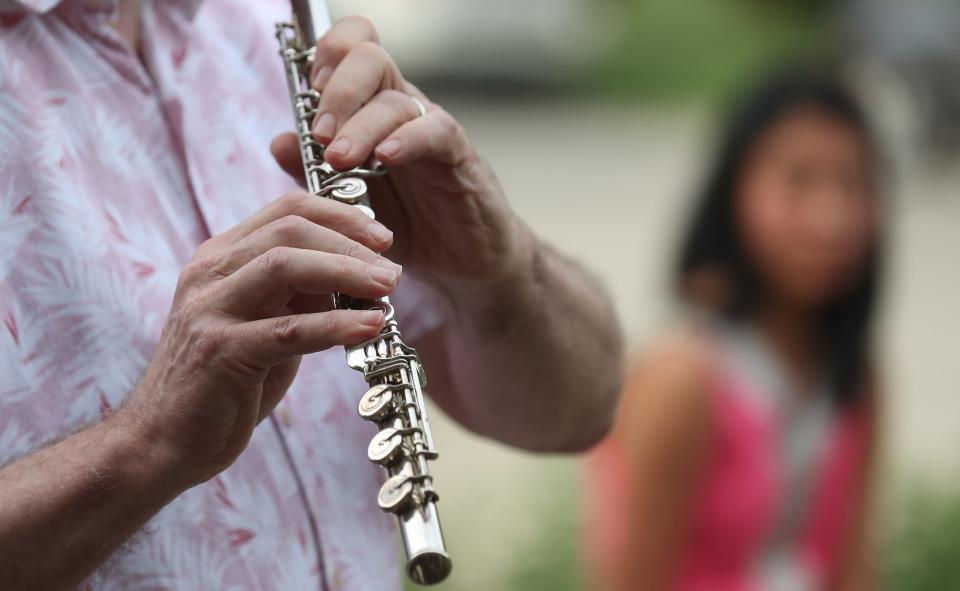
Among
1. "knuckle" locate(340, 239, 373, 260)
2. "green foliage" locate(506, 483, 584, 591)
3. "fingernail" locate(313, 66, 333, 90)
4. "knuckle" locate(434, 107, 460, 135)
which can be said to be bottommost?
"knuckle" locate(340, 239, 373, 260)

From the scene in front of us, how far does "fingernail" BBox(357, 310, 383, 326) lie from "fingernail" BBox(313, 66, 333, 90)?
383 mm

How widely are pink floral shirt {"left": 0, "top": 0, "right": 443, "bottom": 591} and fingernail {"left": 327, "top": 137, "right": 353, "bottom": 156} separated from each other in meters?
0.21

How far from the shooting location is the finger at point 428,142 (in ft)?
4.63

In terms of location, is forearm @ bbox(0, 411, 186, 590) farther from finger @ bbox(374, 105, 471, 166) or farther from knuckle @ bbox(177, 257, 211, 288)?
finger @ bbox(374, 105, 471, 166)

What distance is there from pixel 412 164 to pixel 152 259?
314mm

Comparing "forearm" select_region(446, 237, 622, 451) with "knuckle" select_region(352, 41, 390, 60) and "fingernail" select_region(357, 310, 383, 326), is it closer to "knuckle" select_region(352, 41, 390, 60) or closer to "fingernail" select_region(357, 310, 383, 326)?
"knuckle" select_region(352, 41, 390, 60)

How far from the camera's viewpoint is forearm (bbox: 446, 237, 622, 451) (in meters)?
1.71

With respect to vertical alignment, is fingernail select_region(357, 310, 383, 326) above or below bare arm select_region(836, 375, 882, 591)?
below

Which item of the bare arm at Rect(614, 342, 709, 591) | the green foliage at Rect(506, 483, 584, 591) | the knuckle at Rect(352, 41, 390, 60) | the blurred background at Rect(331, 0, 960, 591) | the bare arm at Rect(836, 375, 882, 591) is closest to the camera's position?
the knuckle at Rect(352, 41, 390, 60)

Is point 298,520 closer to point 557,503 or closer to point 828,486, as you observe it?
point 828,486

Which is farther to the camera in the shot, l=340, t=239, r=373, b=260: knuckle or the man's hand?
the man's hand

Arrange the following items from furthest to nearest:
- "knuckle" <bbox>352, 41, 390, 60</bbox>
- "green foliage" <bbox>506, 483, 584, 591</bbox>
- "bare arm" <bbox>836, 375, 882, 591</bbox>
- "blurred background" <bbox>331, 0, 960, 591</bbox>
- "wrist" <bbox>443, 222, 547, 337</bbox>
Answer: "blurred background" <bbox>331, 0, 960, 591</bbox>, "green foliage" <bbox>506, 483, 584, 591</bbox>, "bare arm" <bbox>836, 375, 882, 591</bbox>, "wrist" <bbox>443, 222, 547, 337</bbox>, "knuckle" <bbox>352, 41, 390, 60</bbox>

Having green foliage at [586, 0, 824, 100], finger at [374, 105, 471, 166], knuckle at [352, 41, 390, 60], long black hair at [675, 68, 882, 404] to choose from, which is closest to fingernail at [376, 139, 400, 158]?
finger at [374, 105, 471, 166]

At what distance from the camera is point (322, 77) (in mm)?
1497
